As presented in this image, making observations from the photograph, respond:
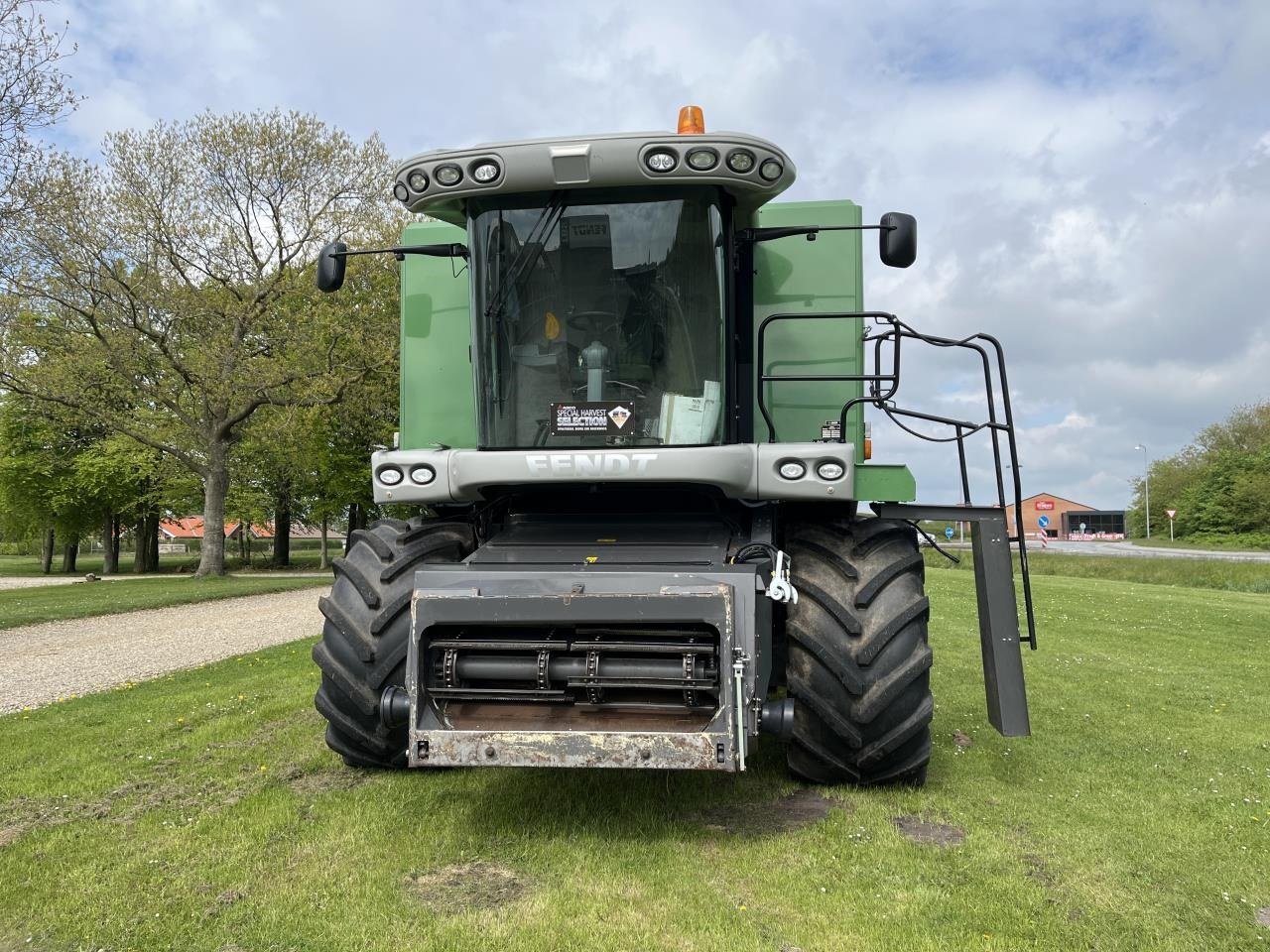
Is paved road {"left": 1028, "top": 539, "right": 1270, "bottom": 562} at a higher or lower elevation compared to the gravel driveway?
higher

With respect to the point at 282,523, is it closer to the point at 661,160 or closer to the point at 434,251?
the point at 434,251

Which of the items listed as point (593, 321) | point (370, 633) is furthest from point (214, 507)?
point (593, 321)

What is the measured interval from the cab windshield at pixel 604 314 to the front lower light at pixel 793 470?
1.40 ft

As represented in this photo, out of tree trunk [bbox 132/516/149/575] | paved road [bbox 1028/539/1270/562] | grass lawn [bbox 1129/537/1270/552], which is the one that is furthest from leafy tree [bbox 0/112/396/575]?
grass lawn [bbox 1129/537/1270/552]

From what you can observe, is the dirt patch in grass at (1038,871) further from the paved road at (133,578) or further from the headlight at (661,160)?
the paved road at (133,578)

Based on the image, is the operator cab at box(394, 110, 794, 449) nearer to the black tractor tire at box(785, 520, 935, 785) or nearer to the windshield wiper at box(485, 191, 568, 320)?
the windshield wiper at box(485, 191, 568, 320)

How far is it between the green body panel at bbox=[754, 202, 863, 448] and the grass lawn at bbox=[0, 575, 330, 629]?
48.3 feet

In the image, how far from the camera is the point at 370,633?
16.1 feet

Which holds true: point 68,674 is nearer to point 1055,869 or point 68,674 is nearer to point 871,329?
point 871,329

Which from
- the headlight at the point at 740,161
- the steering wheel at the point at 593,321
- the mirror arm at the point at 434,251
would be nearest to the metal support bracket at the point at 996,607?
the steering wheel at the point at 593,321

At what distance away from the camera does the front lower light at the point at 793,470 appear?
4793 mm

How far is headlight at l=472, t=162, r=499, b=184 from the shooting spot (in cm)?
482

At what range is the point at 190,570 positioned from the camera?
4097cm

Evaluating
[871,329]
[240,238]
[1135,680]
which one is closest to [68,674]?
[871,329]
